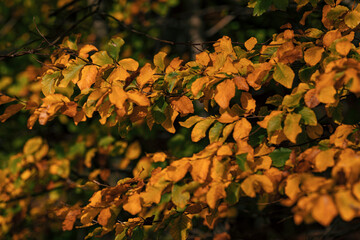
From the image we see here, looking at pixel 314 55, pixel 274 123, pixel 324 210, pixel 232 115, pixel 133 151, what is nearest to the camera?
pixel 324 210

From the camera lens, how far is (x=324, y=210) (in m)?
0.96

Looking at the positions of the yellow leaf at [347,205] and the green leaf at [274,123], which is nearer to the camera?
the yellow leaf at [347,205]

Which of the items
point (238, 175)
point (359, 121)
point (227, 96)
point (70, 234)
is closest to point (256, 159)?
point (238, 175)

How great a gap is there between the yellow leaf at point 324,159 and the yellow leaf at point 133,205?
0.74 meters

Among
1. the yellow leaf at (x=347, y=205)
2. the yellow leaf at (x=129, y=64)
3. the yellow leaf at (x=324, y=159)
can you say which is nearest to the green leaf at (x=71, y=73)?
the yellow leaf at (x=129, y=64)

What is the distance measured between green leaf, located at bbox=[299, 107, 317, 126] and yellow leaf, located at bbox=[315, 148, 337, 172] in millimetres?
129

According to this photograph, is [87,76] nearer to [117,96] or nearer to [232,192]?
[117,96]

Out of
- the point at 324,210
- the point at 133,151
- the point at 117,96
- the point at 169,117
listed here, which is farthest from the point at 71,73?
the point at 133,151

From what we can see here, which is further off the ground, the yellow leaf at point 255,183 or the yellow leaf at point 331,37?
the yellow leaf at point 331,37

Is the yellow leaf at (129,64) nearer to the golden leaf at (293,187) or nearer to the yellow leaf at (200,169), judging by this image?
the yellow leaf at (200,169)

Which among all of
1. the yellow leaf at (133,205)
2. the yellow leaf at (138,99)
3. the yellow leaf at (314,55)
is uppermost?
the yellow leaf at (314,55)

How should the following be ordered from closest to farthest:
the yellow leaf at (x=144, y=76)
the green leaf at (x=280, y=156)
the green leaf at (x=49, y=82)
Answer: the green leaf at (x=280, y=156) → the yellow leaf at (x=144, y=76) → the green leaf at (x=49, y=82)

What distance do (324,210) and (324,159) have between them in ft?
1.17

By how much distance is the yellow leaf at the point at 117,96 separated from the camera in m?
1.37
